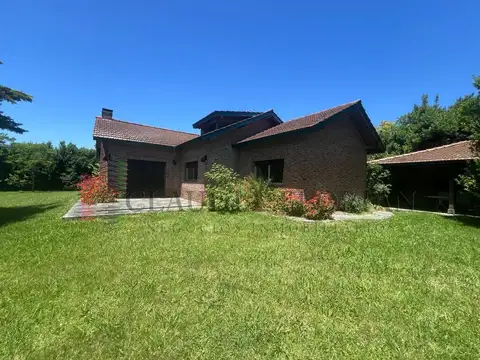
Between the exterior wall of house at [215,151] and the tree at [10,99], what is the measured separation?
828 centimetres

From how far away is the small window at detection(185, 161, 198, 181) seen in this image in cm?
1702

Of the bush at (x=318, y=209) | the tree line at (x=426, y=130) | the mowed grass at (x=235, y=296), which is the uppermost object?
the tree line at (x=426, y=130)

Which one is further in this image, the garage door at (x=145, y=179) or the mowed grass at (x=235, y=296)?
the garage door at (x=145, y=179)

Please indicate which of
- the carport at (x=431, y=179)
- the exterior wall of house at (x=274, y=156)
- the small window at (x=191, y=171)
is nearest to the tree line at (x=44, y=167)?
the exterior wall of house at (x=274, y=156)

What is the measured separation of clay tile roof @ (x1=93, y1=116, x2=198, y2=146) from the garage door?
5.27 feet

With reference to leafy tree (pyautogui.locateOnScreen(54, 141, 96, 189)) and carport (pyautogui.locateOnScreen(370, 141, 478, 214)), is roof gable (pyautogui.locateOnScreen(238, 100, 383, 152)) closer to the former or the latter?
carport (pyautogui.locateOnScreen(370, 141, 478, 214))

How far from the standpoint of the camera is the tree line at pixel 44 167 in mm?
28266

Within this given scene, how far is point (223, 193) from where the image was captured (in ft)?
37.3

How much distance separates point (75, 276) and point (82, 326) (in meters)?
1.66

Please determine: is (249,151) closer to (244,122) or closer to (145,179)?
(244,122)

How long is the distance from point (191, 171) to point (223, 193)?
285 inches

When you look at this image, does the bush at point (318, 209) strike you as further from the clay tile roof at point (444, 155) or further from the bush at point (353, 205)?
the clay tile roof at point (444, 155)

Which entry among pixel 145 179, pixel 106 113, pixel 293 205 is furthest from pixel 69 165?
pixel 293 205

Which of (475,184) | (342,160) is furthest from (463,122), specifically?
(342,160)
